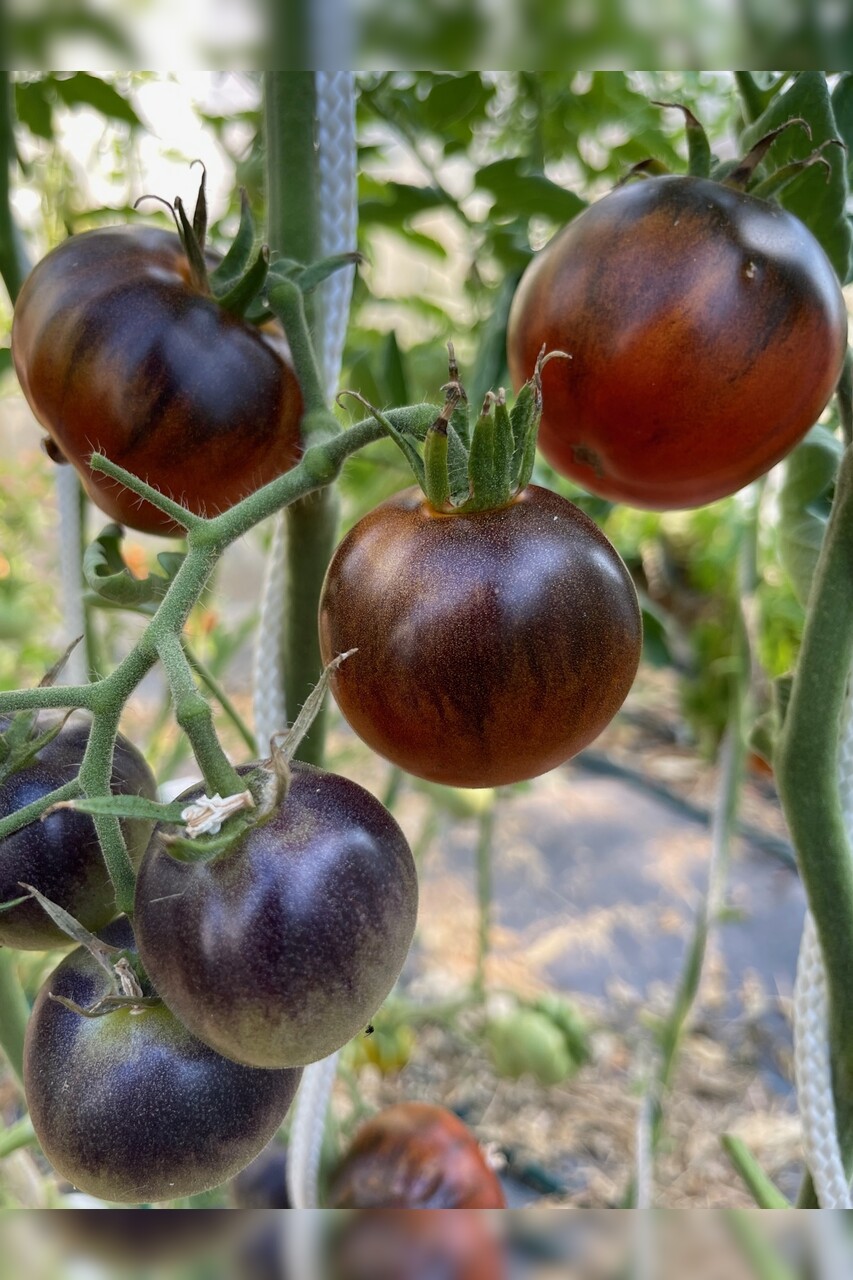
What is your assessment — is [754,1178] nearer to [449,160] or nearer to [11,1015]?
[11,1015]

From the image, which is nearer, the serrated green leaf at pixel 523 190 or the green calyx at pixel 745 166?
the green calyx at pixel 745 166

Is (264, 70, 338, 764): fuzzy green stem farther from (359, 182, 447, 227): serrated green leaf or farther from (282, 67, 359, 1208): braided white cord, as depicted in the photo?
(359, 182, 447, 227): serrated green leaf

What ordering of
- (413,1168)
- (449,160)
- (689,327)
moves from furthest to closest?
(449,160)
(413,1168)
(689,327)

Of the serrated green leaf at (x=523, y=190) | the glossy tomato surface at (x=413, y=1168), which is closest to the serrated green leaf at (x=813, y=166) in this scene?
the serrated green leaf at (x=523, y=190)

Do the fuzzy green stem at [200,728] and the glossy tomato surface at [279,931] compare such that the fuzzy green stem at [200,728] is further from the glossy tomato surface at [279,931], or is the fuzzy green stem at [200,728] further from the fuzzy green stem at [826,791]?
the fuzzy green stem at [826,791]

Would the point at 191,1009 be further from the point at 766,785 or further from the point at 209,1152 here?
the point at 766,785

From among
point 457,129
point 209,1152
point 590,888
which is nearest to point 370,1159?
point 209,1152

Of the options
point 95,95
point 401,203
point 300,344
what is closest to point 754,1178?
point 300,344
